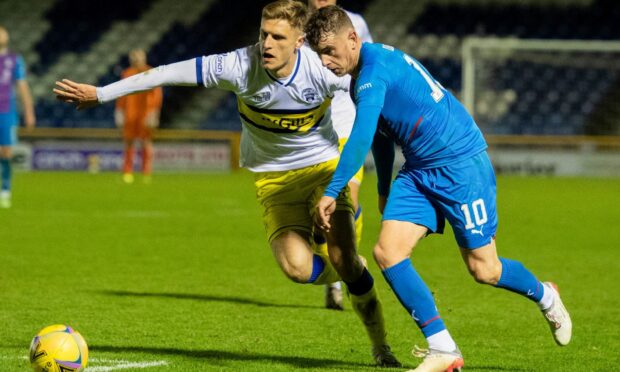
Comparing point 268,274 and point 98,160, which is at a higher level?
point 268,274

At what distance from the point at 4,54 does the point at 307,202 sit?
31.9ft

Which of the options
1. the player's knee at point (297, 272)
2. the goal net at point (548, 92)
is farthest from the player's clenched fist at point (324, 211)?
the goal net at point (548, 92)

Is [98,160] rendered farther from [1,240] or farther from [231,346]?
[231,346]

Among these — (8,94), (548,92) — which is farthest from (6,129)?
(548,92)

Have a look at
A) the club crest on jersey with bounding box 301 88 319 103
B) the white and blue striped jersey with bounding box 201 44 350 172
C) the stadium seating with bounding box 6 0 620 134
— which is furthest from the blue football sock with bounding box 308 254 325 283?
the stadium seating with bounding box 6 0 620 134

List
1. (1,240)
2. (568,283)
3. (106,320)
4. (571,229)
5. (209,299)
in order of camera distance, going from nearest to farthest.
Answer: (106,320)
(209,299)
(568,283)
(1,240)
(571,229)

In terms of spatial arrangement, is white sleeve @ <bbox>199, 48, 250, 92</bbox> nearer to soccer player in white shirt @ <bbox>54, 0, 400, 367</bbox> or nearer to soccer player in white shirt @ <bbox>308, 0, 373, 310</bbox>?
soccer player in white shirt @ <bbox>54, 0, 400, 367</bbox>

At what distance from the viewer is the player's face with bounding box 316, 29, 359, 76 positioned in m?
4.87

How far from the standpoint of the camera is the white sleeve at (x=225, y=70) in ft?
18.3

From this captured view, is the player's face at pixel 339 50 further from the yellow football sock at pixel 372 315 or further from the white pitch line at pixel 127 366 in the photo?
the white pitch line at pixel 127 366

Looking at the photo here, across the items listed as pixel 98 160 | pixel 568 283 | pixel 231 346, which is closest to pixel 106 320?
pixel 231 346

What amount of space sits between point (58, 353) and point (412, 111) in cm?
194

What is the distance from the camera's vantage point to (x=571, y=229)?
13.9 m

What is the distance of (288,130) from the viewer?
6020mm
